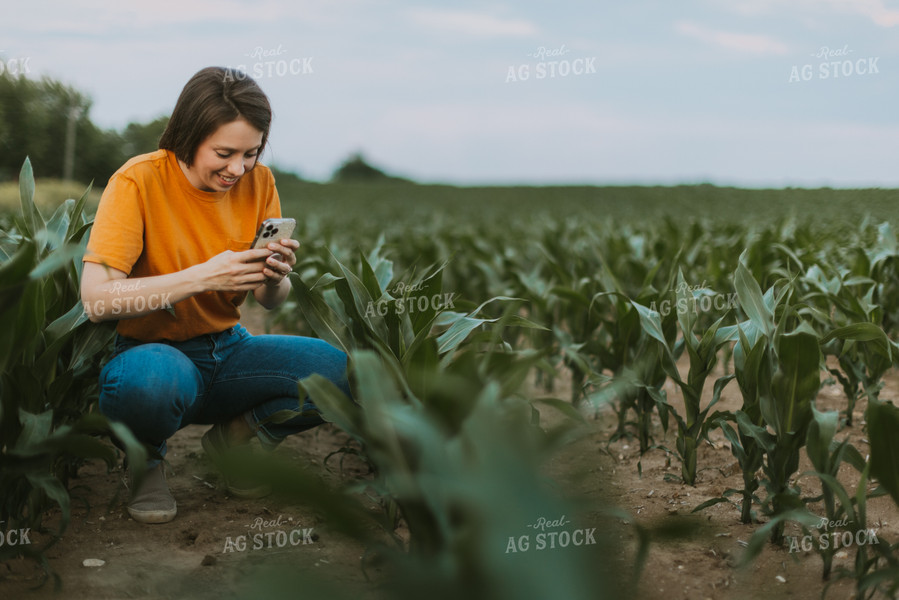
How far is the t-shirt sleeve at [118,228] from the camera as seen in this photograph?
1.96 meters

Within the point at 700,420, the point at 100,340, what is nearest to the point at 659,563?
the point at 700,420

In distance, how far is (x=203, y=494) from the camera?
2402 millimetres

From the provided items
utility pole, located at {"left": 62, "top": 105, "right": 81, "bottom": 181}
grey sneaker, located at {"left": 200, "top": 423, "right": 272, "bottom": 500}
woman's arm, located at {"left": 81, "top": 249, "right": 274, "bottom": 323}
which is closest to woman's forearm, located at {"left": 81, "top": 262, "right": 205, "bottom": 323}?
woman's arm, located at {"left": 81, "top": 249, "right": 274, "bottom": 323}

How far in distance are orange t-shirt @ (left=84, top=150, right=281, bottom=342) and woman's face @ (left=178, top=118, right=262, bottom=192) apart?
0.08 meters

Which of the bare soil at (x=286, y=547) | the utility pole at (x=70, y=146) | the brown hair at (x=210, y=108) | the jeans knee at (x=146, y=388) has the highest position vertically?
the utility pole at (x=70, y=146)

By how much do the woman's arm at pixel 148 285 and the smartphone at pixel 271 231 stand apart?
0.13 meters

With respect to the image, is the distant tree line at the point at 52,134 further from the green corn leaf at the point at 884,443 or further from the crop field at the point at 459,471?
the green corn leaf at the point at 884,443

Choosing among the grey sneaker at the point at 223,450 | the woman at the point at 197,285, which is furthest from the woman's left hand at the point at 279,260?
the grey sneaker at the point at 223,450

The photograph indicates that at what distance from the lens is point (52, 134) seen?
27734 mm

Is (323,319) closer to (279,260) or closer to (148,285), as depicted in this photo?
(279,260)

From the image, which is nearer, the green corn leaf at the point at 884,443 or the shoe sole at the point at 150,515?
the green corn leaf at the point at 884,443

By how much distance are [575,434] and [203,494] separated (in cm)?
156

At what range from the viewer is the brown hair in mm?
2029

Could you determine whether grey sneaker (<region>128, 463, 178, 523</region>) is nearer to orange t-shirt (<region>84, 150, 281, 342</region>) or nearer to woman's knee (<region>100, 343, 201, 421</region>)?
woman's knee (<region>100, 343, 201, 421</region>)
